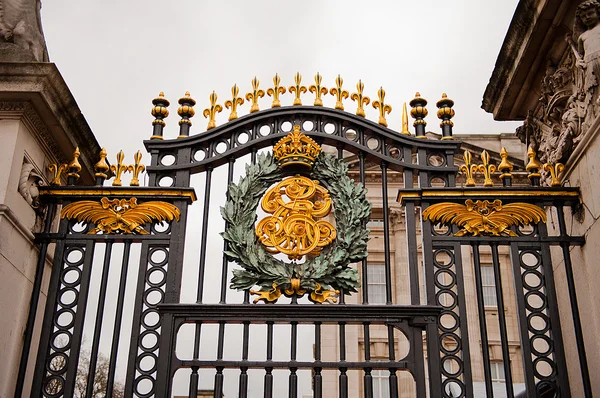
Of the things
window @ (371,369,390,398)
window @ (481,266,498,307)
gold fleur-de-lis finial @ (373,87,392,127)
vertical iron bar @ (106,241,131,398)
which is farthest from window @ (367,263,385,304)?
vertical iron bar @ (106,241,131,398)

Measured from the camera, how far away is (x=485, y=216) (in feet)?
21.8

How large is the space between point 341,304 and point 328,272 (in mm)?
342

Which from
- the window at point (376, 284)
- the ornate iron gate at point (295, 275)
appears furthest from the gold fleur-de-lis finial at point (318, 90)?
the window at point (376, 284)

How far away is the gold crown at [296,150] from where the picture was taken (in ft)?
22.6

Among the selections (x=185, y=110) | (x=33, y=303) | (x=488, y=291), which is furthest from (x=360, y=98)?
(x=488, y=291)

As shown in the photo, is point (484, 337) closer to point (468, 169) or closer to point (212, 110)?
point (468, 169)

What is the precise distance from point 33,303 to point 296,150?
2741 millimetres

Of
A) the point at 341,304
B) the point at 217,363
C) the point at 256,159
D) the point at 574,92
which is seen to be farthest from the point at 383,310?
the point at 574,92

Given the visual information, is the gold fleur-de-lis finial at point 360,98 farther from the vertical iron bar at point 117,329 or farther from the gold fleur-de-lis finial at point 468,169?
the vertical iron bar at point 117,329

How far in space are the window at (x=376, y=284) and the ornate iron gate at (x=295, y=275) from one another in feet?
36.1

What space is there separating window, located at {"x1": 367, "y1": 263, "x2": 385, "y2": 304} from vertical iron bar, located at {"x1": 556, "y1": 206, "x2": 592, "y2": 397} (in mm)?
11196

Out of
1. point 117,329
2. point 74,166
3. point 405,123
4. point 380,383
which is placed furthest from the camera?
point 380,383

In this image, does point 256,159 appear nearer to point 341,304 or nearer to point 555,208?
point 341,304

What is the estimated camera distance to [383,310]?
6.18 m
